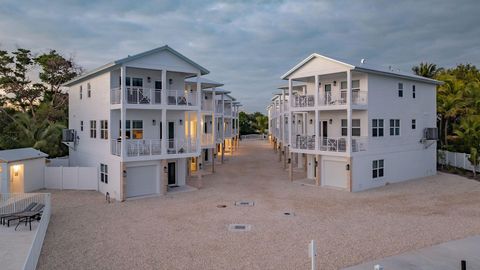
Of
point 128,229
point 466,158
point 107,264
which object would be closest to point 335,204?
point 128,229

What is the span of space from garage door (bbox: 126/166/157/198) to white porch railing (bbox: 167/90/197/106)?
4.49 meters

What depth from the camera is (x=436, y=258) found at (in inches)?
435

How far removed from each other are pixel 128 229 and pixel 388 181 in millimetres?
18547

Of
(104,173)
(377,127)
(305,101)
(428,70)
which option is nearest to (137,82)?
(104,173)

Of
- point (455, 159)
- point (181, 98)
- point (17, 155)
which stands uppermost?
point (181, 98)

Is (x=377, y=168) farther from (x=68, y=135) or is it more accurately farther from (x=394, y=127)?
(x=68, y=135)

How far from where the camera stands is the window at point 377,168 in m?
23.8

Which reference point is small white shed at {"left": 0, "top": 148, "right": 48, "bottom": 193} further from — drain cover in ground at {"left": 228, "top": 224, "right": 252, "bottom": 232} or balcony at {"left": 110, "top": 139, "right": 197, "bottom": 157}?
drain cover in ground at {"left": 228, "top": 224, "right": 252, "bottom": 232}

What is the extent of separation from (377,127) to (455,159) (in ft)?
42.1

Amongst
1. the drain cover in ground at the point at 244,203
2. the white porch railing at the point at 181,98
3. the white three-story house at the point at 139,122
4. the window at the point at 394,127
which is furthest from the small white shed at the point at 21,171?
the window at the point at 394,127

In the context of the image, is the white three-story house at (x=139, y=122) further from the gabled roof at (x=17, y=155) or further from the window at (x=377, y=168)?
the window at (x=377, y=168)

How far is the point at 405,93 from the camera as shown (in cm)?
2627

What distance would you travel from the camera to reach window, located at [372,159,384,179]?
23.8 meters

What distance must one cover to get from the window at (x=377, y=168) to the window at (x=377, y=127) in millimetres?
1845
